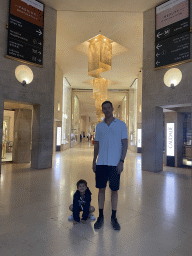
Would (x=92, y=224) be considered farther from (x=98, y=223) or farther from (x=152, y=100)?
(x=152, y=100)

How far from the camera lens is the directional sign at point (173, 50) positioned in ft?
18.7

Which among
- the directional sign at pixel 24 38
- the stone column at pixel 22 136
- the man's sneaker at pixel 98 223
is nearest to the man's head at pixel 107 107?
the man's sneaker at pixel 98 223

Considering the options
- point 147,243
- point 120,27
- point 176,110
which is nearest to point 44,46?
point 120,27

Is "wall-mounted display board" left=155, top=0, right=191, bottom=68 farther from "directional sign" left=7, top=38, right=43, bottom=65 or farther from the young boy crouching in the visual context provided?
the young boy crouching

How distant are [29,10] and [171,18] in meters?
4.53

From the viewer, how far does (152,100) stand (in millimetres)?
6508

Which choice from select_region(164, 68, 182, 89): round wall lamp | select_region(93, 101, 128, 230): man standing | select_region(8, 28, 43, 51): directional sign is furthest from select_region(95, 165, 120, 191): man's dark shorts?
select_region(8, 28, 43, 51): directional sign

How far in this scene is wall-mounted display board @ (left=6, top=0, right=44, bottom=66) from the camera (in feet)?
18.7

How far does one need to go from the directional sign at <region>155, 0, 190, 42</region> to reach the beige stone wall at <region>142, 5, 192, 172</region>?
0.25 meters

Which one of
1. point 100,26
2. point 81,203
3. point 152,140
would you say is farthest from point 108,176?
point 100,26

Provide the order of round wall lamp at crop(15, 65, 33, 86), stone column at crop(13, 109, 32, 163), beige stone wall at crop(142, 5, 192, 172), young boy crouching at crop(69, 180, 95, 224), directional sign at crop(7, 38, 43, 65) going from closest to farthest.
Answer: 1. young boy crouching at crop(69, 180, 95, 224)
2. directional sign at crop(7, 38, 43, 65)
3. round wall lamp at crop(15, 65, 33, 86)
4. beige stone wall at crop(142, 5, 192, 172)
5. stone column at crop(13, 109, 32, 163)

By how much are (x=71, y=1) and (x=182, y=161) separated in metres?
7.03

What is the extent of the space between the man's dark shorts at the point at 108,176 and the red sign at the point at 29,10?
5.75 meters

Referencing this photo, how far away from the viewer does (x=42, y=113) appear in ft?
21.0
